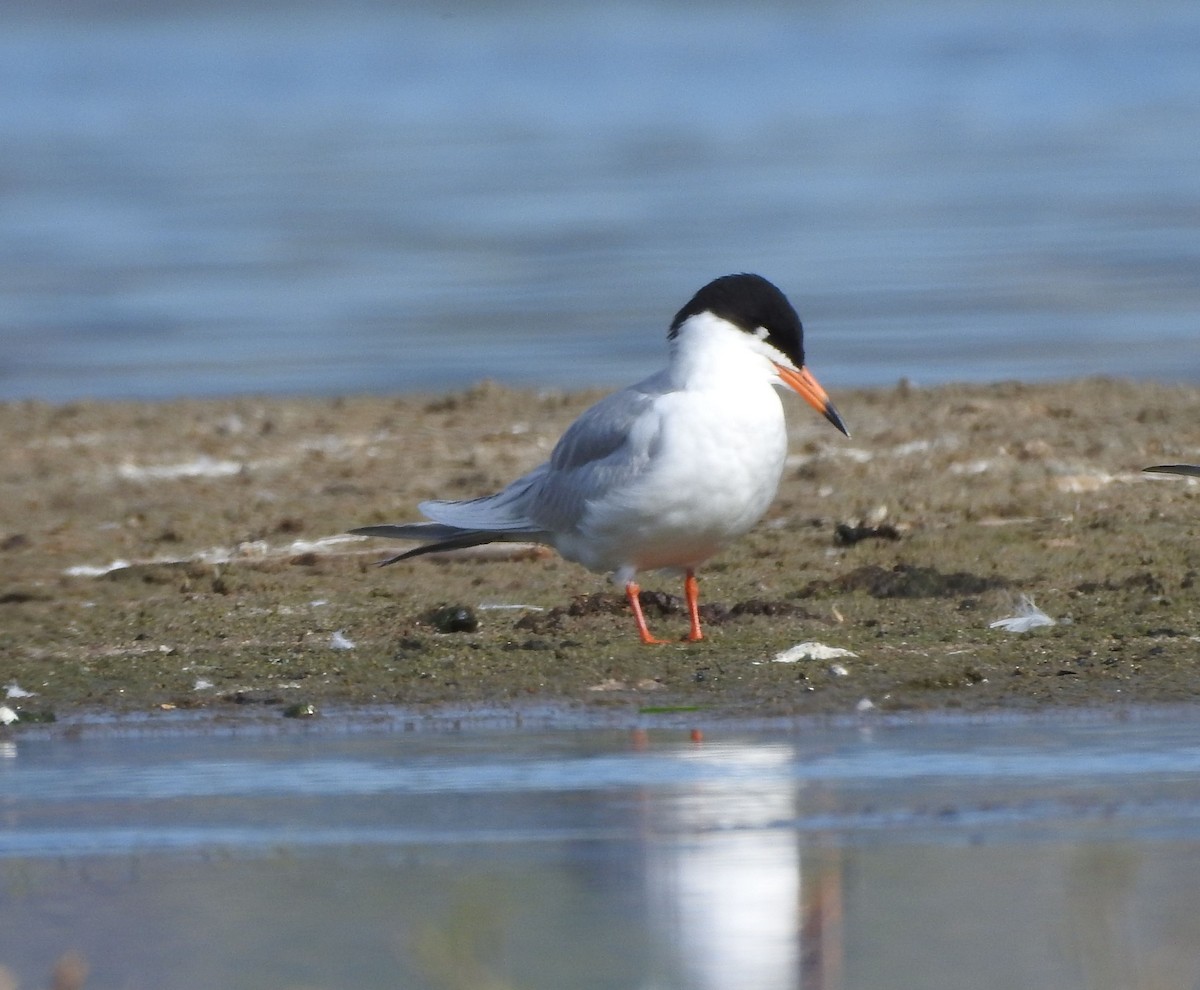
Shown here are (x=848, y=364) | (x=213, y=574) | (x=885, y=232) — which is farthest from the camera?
(x=885, y=232)

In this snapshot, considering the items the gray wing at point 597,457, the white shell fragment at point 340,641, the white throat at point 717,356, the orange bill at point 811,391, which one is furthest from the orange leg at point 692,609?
the white shell fragment at point 340,641

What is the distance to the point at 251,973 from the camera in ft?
11.5

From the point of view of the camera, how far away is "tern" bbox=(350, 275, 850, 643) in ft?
21.6

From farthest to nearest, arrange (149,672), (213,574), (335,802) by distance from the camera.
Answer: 1. (213,574)
2. (149,672)
3. (335,802)

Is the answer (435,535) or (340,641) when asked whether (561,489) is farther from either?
(340,641)

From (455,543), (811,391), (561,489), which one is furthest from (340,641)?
(811,391)

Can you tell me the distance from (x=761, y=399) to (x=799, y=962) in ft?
11.2

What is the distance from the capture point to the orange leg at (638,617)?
652cm

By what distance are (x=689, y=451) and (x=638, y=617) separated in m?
0.46

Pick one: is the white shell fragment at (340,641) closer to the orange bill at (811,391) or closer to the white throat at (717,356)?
the white throat at (717,356)

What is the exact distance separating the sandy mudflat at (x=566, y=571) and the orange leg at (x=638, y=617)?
10cm

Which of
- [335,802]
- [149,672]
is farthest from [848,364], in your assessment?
[335,802]

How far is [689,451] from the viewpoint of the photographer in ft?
21.6

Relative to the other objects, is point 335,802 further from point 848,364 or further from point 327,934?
point 848,364
